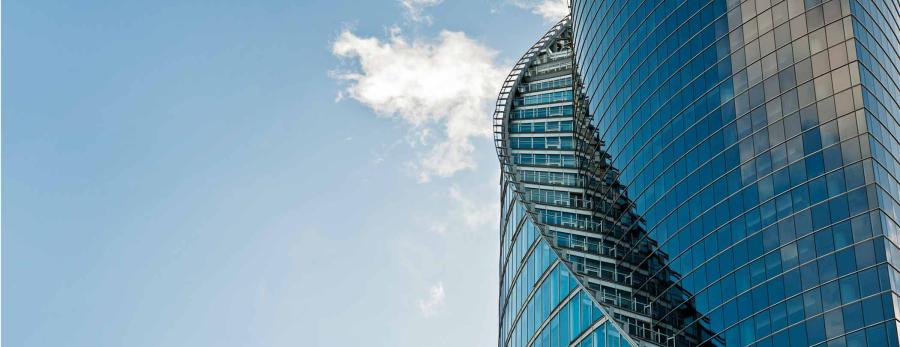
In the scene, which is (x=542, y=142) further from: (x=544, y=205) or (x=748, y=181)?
(x=748, y=181)

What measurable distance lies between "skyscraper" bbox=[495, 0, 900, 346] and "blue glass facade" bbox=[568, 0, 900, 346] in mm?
118

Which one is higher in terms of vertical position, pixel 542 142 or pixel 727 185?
pixel 542 142

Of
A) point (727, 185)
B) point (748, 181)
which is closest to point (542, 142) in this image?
point (727, 185)

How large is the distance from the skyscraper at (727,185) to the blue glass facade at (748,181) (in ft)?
0.39

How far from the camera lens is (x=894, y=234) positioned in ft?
260

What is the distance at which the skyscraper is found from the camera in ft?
262

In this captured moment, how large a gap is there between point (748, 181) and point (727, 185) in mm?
1773

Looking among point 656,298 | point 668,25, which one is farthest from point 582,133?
point 656,298

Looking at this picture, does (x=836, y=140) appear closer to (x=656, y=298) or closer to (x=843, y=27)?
(x=843, y=27)

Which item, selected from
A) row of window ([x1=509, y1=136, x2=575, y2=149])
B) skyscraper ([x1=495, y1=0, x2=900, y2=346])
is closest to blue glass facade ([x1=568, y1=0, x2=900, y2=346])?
skyscraper ([x1=495, y1=0, x2=900, y2=346])

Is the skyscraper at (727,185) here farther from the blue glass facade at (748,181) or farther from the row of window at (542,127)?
the row of window at (542,127)

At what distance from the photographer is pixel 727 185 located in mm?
88375

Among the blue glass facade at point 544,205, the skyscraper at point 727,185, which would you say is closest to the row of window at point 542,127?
the blue glass facade at point 544,205

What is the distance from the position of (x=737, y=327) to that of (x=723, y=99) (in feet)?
57.1
